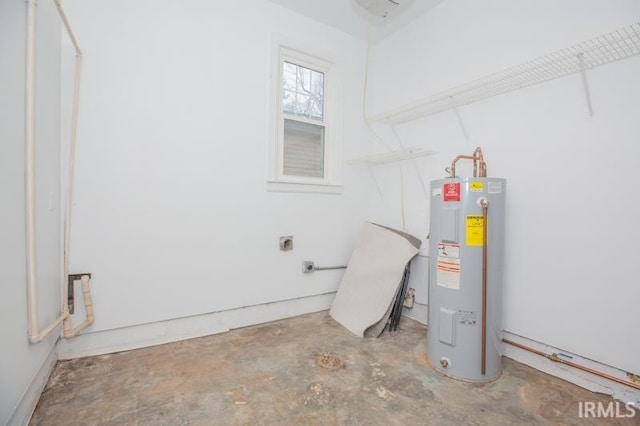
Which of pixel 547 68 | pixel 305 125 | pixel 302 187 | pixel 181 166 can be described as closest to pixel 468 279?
pixel 547 68

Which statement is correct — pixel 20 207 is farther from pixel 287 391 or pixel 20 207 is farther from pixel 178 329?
pixel 287 391

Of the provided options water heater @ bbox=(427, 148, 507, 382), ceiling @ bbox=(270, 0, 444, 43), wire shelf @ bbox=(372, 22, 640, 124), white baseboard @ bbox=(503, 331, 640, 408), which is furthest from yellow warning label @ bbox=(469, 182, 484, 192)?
ceiling @ bbox=(270, 0, 444, 43)

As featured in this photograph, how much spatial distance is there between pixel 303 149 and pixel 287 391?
2067 millimetres

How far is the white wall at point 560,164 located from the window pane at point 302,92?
1206mm

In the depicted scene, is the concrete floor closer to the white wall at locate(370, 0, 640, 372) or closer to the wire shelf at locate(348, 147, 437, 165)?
the white wall at locate(370, 0, 640, 372)

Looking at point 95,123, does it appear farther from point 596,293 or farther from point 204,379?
point 596,293

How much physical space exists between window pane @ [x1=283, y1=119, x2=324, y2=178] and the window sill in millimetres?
152

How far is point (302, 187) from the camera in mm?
2709

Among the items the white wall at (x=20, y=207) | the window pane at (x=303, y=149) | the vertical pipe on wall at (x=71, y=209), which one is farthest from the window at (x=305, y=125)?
the white wall at (x=20, y=207)

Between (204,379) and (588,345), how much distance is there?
2269mm

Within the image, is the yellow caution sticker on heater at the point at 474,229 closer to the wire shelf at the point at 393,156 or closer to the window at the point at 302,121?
the wire shelf at the point at 393,156

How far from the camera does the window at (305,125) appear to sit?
8.68ft

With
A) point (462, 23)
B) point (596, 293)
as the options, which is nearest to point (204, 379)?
point (596, 293)

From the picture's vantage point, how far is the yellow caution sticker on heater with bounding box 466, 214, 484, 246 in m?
1.71
